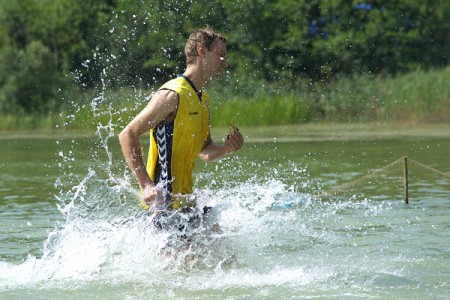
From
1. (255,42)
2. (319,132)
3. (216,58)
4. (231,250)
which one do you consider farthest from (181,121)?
(255,42)

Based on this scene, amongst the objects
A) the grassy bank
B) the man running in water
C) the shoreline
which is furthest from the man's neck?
the grassy bank

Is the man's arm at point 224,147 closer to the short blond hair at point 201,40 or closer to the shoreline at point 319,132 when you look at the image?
the short blond hair at point 201,40

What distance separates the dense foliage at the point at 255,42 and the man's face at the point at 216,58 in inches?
1637

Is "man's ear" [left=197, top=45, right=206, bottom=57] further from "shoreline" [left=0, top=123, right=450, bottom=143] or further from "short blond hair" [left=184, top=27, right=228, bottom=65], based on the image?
"shoreline" [left=0, top=123, right=450, bottom=143]

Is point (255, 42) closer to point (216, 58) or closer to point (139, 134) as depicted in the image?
point (216, 58)

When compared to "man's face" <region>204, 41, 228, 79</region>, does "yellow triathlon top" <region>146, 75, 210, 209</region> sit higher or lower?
lower

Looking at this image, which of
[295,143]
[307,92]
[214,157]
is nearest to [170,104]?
[214,157]

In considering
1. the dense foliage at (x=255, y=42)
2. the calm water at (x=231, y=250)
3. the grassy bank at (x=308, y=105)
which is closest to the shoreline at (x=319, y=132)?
the grassy bank at (x=308, y=105)

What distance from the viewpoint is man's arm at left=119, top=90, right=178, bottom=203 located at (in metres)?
6.50

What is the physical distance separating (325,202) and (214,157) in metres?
5.85

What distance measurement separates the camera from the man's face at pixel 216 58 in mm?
6824

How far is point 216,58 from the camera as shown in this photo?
22.4 feet

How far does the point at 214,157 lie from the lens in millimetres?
7309

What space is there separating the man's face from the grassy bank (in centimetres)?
2546
